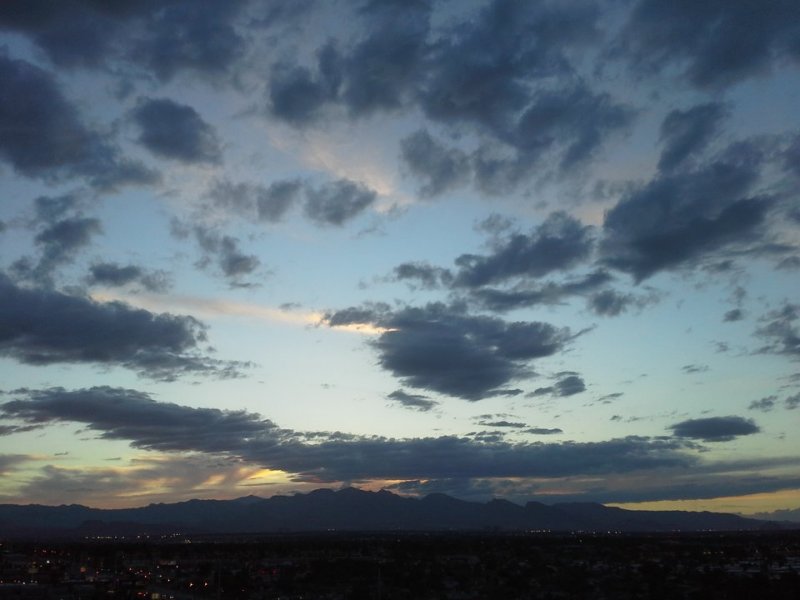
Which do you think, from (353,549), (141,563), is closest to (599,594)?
(353,549)

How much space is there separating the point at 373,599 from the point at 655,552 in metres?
76.8

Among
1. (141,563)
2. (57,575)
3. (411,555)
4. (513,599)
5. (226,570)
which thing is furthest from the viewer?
(141,563)

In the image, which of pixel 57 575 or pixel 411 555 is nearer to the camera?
pixel 57 575

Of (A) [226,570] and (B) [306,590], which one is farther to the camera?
(A) [226,570]

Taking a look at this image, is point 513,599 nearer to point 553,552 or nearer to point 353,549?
point 553,552

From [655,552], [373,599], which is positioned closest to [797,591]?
[373,599]

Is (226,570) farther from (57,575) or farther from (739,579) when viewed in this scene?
(739,579)

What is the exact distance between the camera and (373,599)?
7512 centimetres

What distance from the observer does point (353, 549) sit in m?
156

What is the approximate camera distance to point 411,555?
133000 mm

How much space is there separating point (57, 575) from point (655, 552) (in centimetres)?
9371

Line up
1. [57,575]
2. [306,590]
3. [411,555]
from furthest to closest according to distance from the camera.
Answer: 1. [411,555]
2. [57,575]
3. [306,590]

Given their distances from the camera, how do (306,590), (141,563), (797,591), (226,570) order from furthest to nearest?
(141,563) → (226,570) → (306,590) → (797,591)

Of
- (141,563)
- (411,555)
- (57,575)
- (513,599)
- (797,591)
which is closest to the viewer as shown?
(797,591)
